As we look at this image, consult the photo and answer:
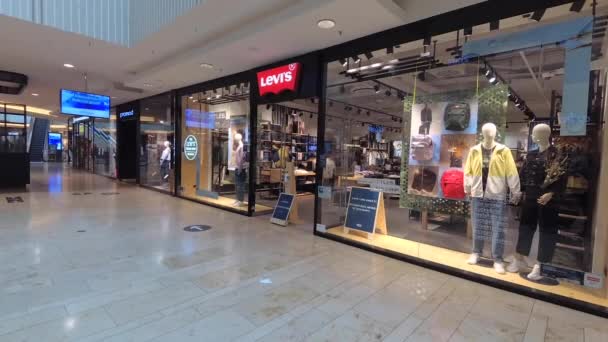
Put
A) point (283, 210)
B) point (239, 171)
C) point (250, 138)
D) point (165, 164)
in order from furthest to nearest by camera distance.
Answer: point (165, 164) → point (239, 171) → point (250, 138) → point (283, 210)

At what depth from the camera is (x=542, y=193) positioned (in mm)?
3045

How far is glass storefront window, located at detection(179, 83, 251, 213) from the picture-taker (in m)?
6.41

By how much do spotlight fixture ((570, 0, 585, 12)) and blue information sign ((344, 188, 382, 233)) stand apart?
288 centimetres

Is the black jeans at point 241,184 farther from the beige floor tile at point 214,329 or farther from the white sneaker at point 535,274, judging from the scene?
the white sneaker at point 535,274

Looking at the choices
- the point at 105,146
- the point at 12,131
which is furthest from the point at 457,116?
the point at 105,146

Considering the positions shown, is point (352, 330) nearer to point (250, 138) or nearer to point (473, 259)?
point (473, 259)

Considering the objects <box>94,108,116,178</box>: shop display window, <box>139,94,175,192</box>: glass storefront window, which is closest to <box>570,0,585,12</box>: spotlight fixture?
<box>139,94,175,192</box>: glass storefront window

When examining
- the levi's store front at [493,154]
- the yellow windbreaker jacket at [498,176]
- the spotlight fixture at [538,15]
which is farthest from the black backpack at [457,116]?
the spotlight fixture at [538,15]

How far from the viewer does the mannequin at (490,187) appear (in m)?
3.26

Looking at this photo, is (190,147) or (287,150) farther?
(287,150)

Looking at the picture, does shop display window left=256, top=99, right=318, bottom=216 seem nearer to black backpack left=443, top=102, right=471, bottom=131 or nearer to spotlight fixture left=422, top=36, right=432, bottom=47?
black backpack left=443, top=102, right=471, bottom=131

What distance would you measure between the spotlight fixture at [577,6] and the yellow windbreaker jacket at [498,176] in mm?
1381

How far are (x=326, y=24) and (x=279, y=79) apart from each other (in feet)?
5.15

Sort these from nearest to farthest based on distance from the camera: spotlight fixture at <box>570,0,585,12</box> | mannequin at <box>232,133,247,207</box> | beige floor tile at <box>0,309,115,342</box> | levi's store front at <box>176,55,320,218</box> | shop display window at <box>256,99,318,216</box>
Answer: beige floor tile at <box>0,309,115,342</box>, spotlight fixture at <box>570,0,585,12</box>, levi's store front at <box>176,55,320,218</box>, mannequin at <box>232,133,247,207</box>, shop display window at <box>256,99,318,216</box>
